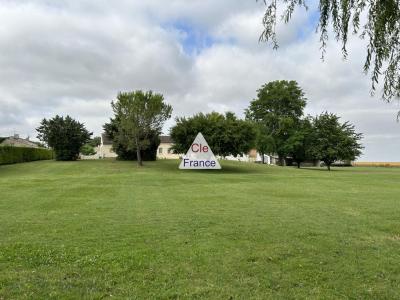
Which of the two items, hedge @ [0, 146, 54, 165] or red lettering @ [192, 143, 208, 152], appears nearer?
red lettering @ [192, 143, 208, 152]

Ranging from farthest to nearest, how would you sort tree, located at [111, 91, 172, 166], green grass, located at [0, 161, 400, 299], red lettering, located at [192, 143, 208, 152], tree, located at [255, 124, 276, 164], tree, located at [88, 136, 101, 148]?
tree, located at [88, 136, 101, 148], tree, located at [255, 124, 276, 164], tree, located at [111, 91, 172, 166], red lettering, located at [192, 143, 208, 152], green grass, located at [0, 161, 400, 299]

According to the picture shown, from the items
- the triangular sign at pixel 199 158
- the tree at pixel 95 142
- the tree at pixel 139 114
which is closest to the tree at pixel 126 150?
the tree at pixel 139 114

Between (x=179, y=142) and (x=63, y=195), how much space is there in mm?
20179

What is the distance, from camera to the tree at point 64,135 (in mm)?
46406

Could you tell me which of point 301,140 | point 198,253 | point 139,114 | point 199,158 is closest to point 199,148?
point 199,158

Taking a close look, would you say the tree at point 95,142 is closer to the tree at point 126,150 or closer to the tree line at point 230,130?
the tree line at point 230,130

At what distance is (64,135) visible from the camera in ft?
153

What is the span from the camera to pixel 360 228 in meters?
8.90

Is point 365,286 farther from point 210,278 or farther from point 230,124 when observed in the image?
point 230,124

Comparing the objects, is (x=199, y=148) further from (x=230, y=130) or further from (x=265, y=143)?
(x=265, y=143)

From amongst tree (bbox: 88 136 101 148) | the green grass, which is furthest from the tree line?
tree (bbox: 88 136 101 148)

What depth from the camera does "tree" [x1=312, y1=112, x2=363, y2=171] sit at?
47.6m

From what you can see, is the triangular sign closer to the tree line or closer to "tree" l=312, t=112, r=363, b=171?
the tree line

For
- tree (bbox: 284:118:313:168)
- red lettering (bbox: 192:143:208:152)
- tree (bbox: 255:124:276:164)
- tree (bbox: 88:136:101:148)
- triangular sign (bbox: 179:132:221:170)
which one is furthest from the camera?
tree (bbox: 88:136:101:148)
